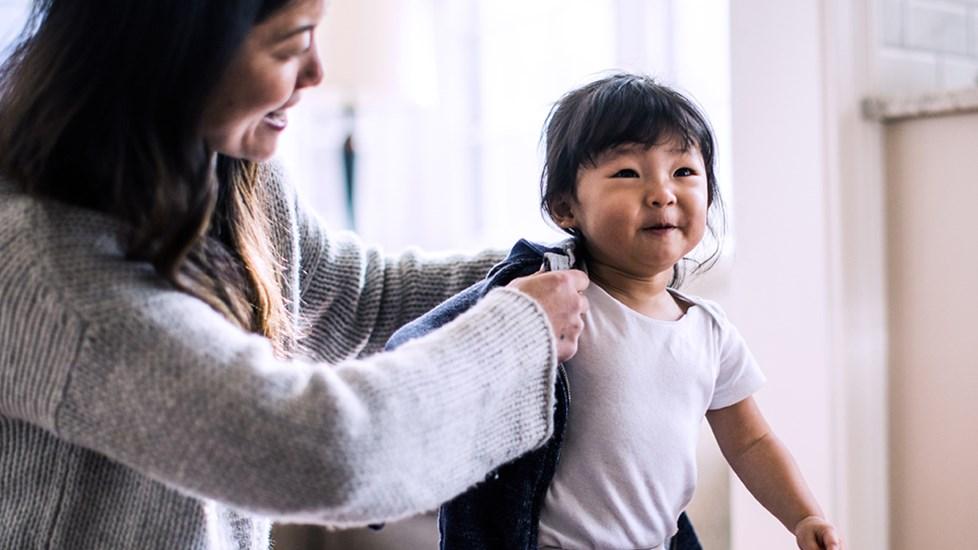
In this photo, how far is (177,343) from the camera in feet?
2.54

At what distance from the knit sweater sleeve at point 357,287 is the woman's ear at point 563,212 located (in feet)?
0.66

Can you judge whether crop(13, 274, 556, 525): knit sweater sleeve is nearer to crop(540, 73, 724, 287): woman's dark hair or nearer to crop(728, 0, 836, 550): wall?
crop(540, 73, 724, 287): woman's dark hair

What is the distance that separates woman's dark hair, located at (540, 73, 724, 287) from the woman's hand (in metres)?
0.13

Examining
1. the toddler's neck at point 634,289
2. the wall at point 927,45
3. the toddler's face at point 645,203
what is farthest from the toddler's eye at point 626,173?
the wall at point 927,45

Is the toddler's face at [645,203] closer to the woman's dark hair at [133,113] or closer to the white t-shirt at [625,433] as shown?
the white t-shirt at [625,433]

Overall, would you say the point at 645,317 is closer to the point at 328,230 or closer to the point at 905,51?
the point at 328,230

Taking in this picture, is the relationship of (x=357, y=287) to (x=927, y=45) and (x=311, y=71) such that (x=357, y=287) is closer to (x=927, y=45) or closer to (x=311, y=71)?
(x=311, y=71)

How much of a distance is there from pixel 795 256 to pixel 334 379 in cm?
102

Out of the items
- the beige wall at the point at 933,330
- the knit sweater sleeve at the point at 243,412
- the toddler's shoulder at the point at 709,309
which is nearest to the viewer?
the knit sweater sleeve at the point at 243,412

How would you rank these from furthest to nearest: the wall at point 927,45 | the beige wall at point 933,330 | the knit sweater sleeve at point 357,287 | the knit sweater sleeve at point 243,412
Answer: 1. the wall at point 927,45
2. the beige wall at point 933,330
3. the knit sweater sleeve at point 357,287
4. the knit sweater sleeve at point 243,412

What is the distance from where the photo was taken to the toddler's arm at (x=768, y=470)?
3.52 ft

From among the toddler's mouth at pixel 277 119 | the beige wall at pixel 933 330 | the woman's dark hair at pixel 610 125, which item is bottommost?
the beige wall at pixel 933 330

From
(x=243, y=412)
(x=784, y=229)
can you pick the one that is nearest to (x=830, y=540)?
(x=243, y=412)

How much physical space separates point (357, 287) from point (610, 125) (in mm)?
439
